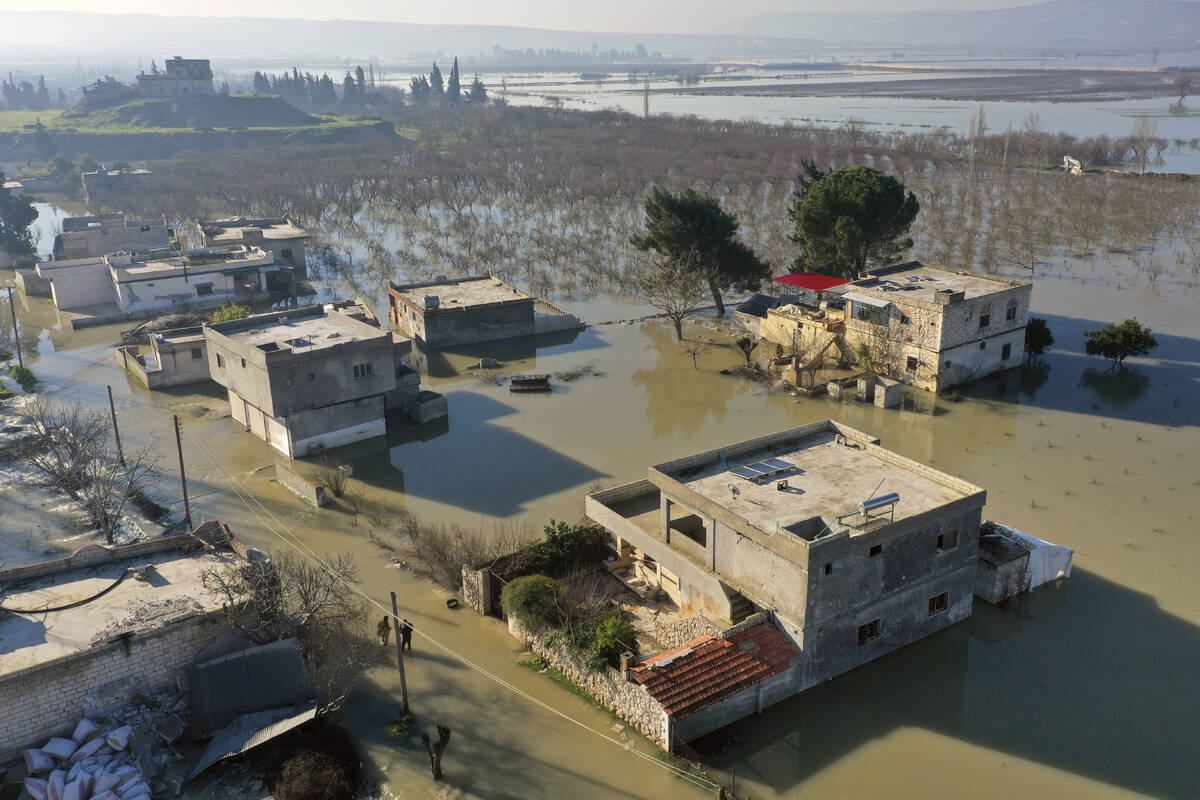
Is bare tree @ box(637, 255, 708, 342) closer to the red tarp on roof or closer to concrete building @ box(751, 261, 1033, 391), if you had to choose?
the red tarp on roof

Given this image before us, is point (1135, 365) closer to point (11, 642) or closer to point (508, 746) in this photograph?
point (508, 746)

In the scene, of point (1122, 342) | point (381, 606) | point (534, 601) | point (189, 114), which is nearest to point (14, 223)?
point (381, 606)

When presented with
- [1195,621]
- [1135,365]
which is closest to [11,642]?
[1195,621]

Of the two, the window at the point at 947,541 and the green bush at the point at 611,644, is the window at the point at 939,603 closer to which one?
the window at the point at 947,541

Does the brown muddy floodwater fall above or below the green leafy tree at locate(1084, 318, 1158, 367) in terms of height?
below

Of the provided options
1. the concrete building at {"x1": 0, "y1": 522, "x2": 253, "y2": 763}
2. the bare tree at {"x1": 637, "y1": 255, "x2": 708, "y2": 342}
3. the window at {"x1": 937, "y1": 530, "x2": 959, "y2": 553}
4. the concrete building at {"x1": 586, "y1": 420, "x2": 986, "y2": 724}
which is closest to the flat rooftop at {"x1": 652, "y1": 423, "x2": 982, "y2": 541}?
the concrete building at {"x1": 586, "y1": 420, "x2": 986, "y2": 724}
